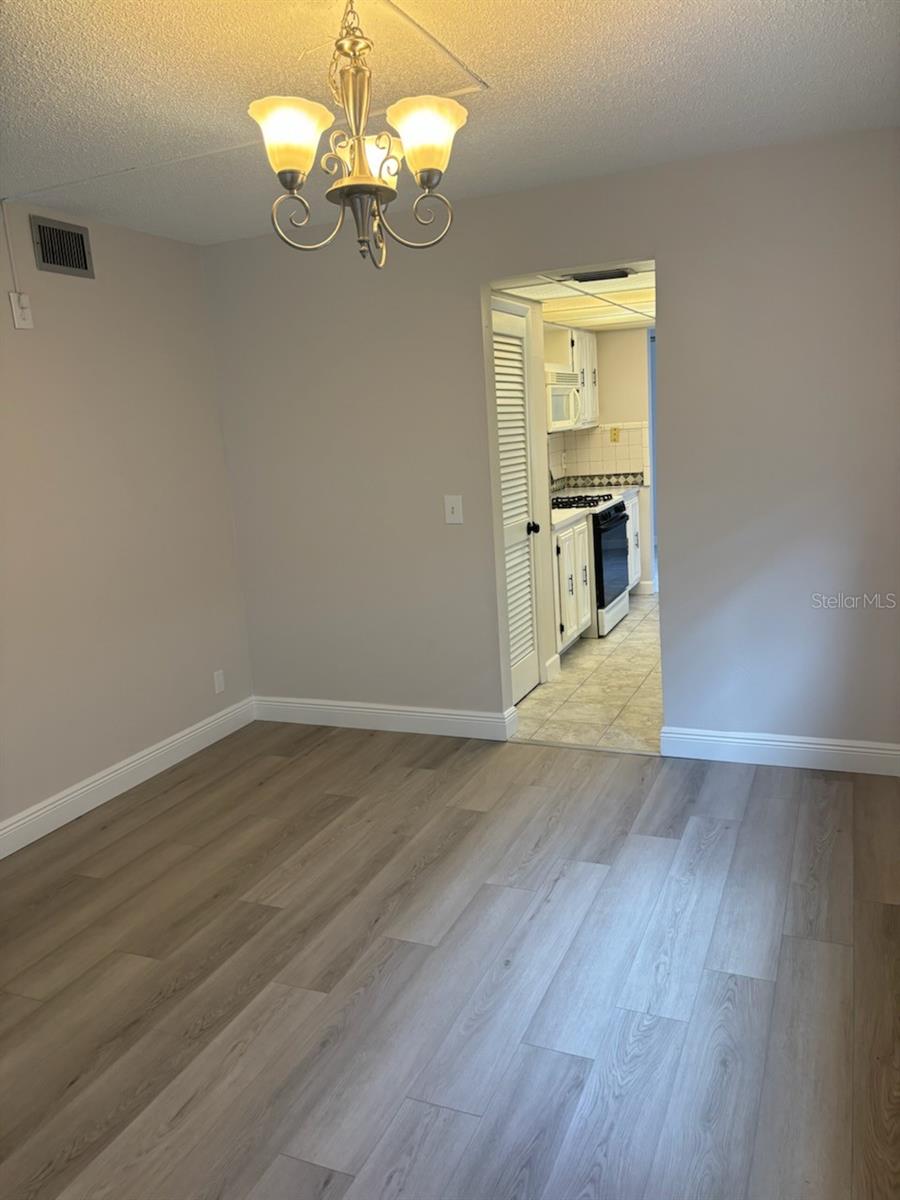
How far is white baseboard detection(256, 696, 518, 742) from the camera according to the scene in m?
4.29

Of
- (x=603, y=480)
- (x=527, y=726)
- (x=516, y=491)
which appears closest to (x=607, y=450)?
(x=603, y=480)

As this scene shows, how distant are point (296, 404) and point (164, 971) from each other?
2.75m

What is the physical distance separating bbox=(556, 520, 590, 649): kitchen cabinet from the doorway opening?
14 millimetres

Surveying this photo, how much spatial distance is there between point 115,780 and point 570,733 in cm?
217

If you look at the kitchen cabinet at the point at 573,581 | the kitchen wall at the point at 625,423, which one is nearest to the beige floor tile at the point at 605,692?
the kitchen cabinet at the point at 573,581

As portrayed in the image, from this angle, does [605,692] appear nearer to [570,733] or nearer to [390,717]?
[570,733]

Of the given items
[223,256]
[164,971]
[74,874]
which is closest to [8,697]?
[74,874]

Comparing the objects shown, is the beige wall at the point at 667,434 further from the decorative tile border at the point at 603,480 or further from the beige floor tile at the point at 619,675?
the decorative tile border at the point at 603,480

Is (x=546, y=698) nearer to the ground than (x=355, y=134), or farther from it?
nearer to the ground

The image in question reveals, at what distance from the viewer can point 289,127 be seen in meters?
1.87

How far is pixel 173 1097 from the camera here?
2.11 metres

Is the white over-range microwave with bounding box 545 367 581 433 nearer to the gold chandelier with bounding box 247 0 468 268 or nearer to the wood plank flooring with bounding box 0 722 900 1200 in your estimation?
the wood plank flooring with bounding box 0 722 900 1200

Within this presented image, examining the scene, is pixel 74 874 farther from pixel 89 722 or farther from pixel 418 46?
pixel 418 46

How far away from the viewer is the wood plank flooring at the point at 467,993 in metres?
1.87
